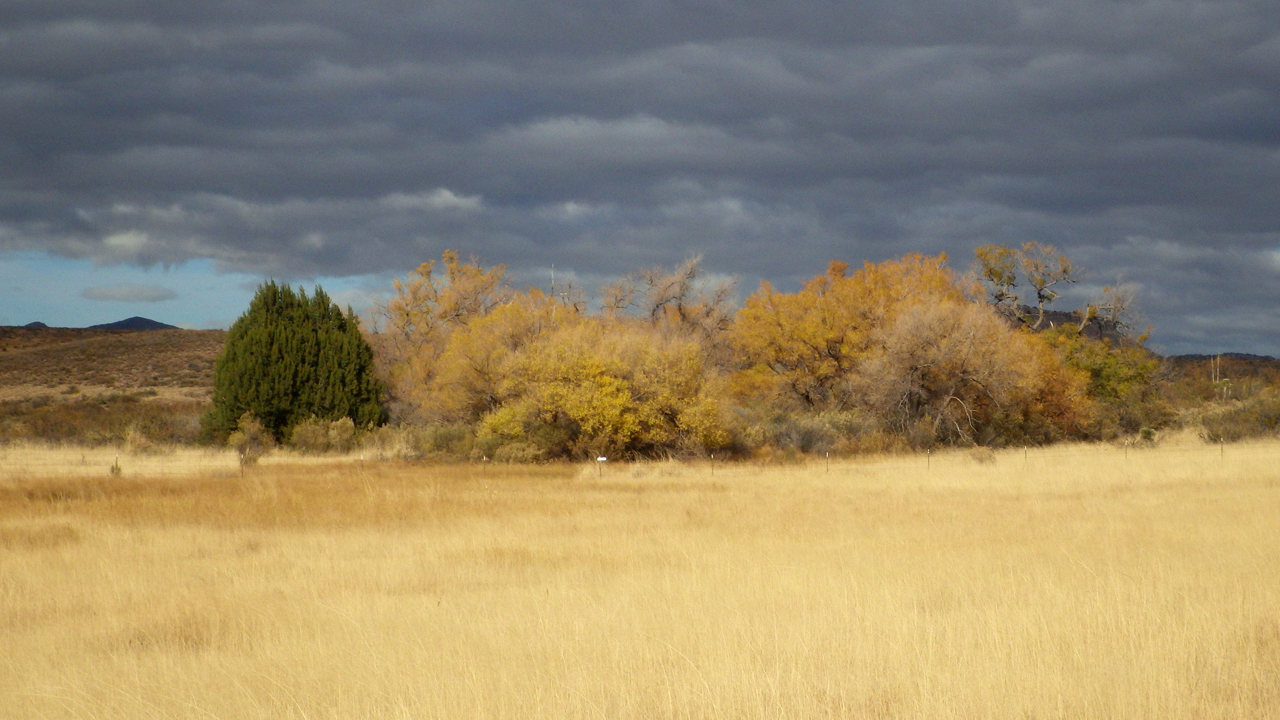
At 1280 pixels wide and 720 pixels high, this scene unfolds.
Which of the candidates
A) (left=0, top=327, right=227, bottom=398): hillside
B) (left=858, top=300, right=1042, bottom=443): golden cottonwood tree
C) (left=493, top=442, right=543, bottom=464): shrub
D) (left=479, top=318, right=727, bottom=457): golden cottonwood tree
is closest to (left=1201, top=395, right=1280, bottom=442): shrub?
(left=858, top=300, right=1042, bottom=443): golden cottonwood tree

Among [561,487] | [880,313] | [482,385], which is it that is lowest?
[561,487]

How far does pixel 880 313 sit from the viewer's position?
1916 inches

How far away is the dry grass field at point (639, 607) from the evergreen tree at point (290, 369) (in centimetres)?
2065

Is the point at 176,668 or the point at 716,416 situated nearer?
the point at 176,668

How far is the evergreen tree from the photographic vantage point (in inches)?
1583

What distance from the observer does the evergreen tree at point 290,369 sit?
132 ft

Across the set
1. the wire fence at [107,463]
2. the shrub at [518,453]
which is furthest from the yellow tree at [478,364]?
the wire fence at [107,463]

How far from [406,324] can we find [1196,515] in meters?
47.4

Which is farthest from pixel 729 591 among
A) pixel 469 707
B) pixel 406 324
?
pixel 406 324

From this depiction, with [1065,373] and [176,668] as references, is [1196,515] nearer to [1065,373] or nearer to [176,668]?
[176,668]

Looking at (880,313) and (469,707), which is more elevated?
(880,313)

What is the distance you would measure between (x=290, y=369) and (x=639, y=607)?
34.2m

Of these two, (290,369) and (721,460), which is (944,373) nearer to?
(721,460)

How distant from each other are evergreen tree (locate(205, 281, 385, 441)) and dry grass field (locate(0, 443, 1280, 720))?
20650 millimetres
